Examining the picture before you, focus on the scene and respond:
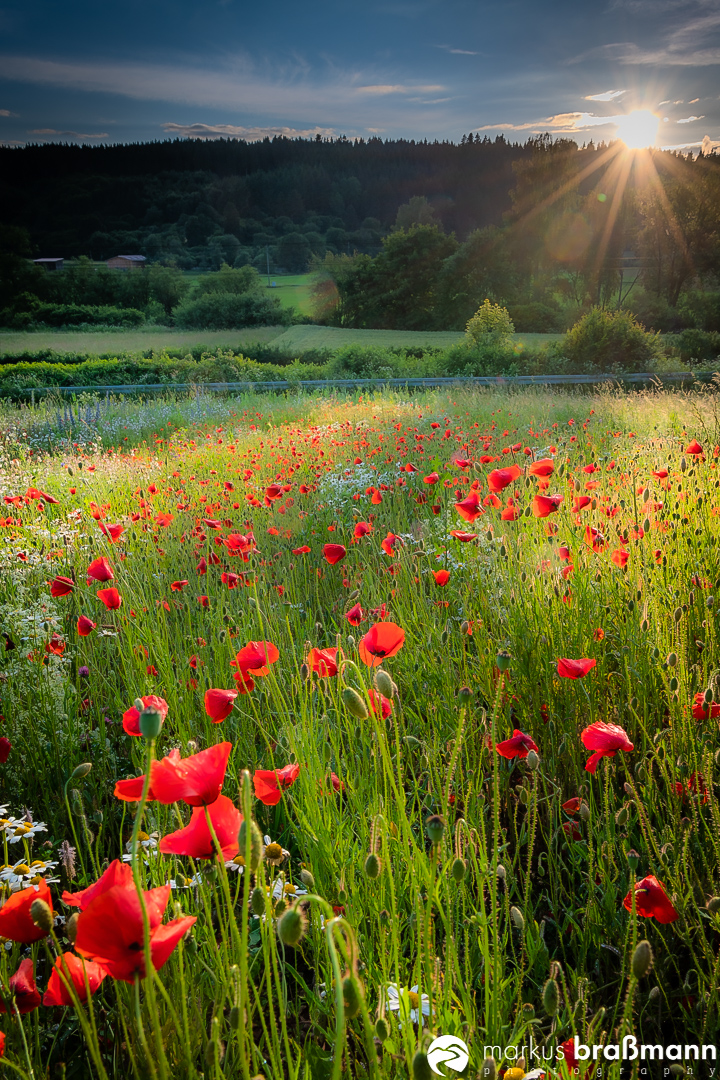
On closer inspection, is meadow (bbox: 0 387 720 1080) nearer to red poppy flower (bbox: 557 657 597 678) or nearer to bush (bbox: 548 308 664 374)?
red poppy flower (bbox: 557 657 597 678)

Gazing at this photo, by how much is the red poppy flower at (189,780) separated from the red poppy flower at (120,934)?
0.36 feet

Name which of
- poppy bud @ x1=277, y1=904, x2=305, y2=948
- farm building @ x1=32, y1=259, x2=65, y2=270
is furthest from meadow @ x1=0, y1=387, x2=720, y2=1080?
farm building @ x1=32, y1=259, x2=65, y2=270

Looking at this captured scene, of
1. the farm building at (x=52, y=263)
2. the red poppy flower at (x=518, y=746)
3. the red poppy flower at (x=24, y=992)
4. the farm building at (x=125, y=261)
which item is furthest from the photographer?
the farm building at (x=125, y=261)

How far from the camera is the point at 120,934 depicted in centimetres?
67

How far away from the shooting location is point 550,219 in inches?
1624

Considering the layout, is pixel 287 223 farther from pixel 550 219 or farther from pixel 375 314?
pixel 550 219

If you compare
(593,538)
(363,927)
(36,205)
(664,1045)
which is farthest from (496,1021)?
(36,205)

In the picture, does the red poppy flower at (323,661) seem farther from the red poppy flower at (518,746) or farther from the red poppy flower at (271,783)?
the red poppy flower at (518,746)

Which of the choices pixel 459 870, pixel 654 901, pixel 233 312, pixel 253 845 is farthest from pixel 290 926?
pixel 233 312

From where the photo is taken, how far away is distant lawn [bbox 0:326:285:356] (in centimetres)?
3272

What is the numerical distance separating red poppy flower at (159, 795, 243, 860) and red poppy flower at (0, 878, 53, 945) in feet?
0.55

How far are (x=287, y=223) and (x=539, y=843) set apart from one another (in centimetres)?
6861

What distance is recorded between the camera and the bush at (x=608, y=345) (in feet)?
68.1

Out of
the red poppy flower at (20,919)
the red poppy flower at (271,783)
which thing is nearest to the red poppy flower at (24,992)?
the red poppy flower at (20,919)
